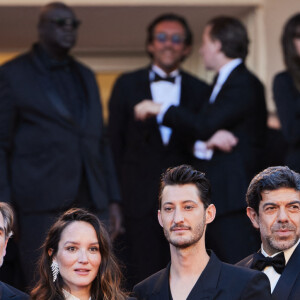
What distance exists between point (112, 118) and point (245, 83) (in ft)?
3.44

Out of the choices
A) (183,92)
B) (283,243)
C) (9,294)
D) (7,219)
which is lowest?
(9,294)

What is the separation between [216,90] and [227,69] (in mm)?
163

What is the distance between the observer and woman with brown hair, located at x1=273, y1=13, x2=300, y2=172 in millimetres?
6742

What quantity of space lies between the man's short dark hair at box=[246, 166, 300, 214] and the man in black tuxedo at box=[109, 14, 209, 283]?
1.73 m

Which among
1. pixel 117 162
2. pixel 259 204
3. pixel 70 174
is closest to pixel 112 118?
pixel 117 162

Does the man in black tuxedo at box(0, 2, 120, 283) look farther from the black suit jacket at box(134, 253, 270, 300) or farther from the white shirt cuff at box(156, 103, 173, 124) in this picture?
the black suit jacket at box(134, 253, 270, 300)

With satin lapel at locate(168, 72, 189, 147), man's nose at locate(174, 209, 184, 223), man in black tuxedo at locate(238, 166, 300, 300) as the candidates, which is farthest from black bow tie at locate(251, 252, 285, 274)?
satin lapel at locate(168, 72, 189, 147)

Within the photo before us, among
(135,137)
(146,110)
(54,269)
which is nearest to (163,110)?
(146,110)

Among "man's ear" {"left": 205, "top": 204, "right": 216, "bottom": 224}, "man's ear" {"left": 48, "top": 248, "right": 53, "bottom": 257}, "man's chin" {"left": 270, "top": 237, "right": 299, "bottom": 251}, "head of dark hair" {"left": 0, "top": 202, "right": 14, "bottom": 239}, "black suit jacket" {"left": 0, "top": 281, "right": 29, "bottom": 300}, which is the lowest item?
"black suit jacket" {"left": 0, "top": 281, "right": 29, "bottom": 300}

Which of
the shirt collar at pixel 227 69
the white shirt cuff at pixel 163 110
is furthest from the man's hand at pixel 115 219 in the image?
the shirt collar at pixel 227 69

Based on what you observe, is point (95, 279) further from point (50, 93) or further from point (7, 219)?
point (50, 93)

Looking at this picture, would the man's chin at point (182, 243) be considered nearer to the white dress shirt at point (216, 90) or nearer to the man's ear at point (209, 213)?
the man's ear at point (209, 213)

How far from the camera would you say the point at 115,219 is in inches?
275

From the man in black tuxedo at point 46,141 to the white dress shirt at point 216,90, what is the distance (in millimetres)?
658
